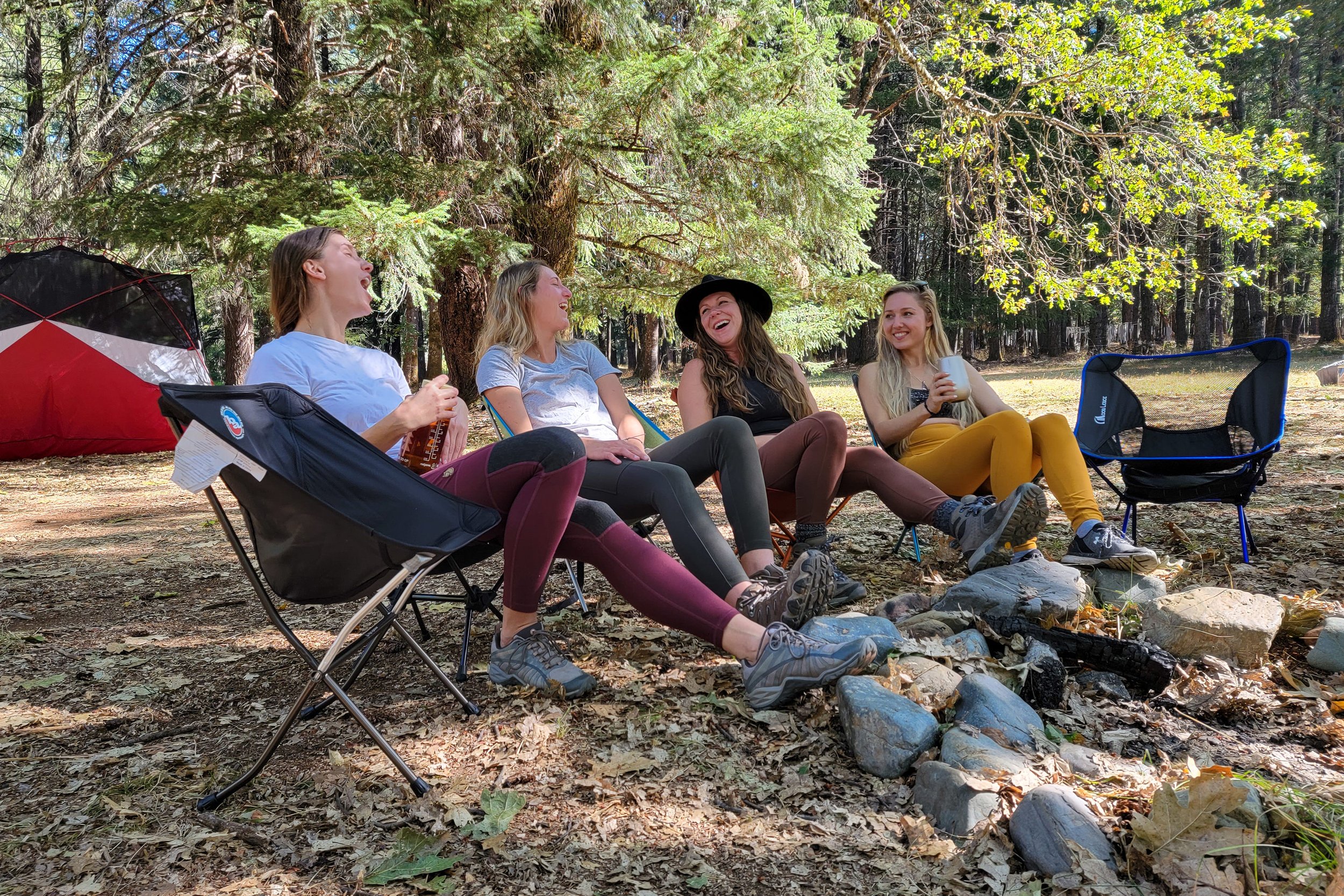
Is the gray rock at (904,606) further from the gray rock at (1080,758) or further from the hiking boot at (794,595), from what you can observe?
the gray rock at (1080,758)

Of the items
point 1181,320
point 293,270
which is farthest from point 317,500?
point 1181,320

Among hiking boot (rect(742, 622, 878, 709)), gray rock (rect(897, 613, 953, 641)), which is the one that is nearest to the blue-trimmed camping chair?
gray rock (rect(897, 613, 953, 641))

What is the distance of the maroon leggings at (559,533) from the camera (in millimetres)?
2455

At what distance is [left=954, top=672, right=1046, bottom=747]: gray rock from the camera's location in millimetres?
2195

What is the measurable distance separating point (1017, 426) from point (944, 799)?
1.87 metres

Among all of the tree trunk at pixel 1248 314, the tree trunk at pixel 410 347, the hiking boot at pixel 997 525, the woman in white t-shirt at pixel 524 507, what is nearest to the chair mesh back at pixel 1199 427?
the hiking boot at pixel 997 525

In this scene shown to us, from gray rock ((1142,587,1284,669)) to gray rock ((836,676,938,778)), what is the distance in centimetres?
97

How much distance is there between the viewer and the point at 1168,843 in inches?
66.0

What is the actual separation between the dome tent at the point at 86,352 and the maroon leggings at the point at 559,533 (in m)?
7.30

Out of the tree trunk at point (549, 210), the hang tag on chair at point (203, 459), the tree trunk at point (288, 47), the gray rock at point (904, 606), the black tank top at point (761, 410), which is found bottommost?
the gray rock at point (904, 606)

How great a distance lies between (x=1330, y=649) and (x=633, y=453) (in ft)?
7.38

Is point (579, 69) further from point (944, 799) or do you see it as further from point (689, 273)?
point (944, 799)

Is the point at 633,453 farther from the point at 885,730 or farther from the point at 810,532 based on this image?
the point at 885,730

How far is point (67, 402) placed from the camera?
29.2ft
